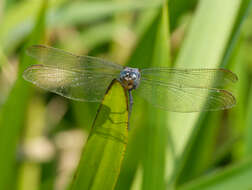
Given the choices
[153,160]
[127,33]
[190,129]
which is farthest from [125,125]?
[127,33]

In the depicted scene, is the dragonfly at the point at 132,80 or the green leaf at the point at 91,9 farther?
the green leaf at the point at 91,9

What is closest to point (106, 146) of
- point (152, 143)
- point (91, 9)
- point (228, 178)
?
point (152, 143)

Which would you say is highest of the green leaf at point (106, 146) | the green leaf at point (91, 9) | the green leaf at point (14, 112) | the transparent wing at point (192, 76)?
the green leaf at point (91, 9)

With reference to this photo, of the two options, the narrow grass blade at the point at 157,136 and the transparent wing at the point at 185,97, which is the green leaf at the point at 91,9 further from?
the narrow grass blade at the point at 157,136

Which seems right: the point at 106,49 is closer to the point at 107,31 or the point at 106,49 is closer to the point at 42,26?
the point at 107,31

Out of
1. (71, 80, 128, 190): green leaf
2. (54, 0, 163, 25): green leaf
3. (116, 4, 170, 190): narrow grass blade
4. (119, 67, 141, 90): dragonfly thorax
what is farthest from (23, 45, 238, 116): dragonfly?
(54, 0, 163, 25): green leaf

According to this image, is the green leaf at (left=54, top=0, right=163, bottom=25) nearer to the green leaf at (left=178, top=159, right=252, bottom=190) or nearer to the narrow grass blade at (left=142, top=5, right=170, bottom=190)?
the narrow grass blade at (left=142, top=5, right=170, bottom=190)

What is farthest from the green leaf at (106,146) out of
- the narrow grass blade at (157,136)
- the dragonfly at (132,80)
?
the dragonfly at (132,80)
